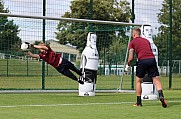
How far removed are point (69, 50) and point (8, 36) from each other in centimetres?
251

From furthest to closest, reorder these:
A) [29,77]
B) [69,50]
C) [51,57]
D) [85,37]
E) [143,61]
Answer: [29,77], [85,37], [69,50], [51,57], [143,61]

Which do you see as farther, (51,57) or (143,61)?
(51,57)

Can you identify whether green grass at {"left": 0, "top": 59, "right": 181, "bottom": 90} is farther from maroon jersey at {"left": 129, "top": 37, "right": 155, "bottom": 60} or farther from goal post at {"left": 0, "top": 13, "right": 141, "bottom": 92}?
maroon jersey at {"left": 129, "top": 37, "right": 155, "bottom": 60}

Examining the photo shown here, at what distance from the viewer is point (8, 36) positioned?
18.7 meters

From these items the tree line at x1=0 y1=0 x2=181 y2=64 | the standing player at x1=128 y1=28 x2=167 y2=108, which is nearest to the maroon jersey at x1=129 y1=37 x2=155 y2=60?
the standing player at x1=128 y1=28 x2=167 y2=108

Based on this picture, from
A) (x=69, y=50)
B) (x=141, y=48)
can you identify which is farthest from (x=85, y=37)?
(x=141, y=48)

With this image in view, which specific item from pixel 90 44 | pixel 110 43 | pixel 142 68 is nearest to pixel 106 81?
pixel 110 43

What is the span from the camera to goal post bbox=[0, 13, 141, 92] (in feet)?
60.3

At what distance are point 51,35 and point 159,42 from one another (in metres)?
7.80

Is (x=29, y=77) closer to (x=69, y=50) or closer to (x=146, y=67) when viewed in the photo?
(x=69, y=50)

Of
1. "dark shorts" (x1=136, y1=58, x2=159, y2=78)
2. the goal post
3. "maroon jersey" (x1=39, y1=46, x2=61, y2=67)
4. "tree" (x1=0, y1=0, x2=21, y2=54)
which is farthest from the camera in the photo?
the goal post

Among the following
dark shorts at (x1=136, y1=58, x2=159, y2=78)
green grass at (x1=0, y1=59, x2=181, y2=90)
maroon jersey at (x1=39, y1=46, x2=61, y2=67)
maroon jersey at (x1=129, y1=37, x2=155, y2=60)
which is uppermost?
maroon jersey at (x1=129, y1=37, x2=155, y2=60)

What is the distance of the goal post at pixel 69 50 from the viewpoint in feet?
60.3

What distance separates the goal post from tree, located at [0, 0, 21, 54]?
0.12 m
